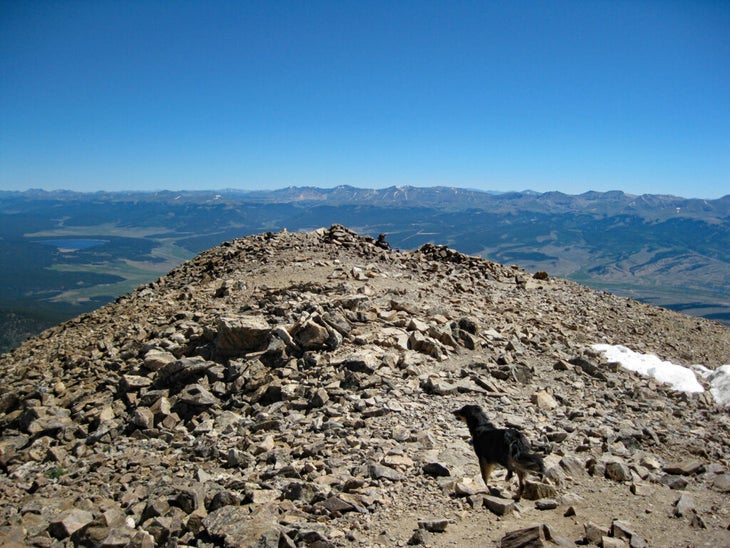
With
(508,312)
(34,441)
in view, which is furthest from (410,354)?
(34,441)

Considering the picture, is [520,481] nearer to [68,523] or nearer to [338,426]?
[338,426]

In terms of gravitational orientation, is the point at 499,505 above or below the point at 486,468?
below

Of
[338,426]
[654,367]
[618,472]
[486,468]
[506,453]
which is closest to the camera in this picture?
[506,453]

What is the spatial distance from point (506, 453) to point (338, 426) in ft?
9.54

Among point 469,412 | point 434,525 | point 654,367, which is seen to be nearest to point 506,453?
point 469,412

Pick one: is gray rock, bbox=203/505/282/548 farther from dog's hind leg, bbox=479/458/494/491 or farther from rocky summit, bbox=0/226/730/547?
dog's hind leg, bbox=479/458/494/491

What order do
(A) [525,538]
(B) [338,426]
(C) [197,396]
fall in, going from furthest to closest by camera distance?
(C) [197,396] → (B) [338,426] → (A) [525,538]

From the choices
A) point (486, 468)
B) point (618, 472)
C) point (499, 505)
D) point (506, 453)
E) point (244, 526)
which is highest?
point (506, 453)

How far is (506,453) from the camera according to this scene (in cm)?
666

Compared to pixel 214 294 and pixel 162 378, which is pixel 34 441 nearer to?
pixel 162 378

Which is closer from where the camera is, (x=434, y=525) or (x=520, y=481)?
(x=434, y=525)

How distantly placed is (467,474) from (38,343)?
15.4 metres

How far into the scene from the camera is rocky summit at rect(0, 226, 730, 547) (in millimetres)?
6234

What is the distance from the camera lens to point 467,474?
713 cm
